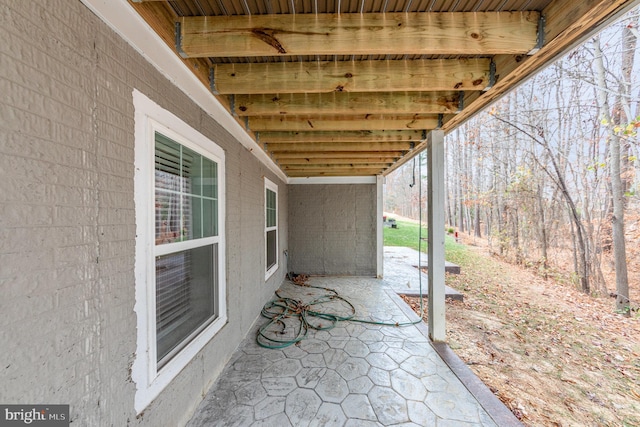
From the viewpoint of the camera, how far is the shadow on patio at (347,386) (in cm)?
194

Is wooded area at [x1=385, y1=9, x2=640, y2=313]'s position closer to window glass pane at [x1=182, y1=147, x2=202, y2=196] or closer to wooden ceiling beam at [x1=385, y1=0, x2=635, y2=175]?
wooden ceiling beam at [x1=385, y1=0, x2=635, y2=175]

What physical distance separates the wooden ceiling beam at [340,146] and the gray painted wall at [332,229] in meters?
2.58

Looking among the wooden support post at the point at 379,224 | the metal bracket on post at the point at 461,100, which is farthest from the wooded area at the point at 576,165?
the metal bracket on post at the point at 461,100

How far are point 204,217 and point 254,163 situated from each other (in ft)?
5.32

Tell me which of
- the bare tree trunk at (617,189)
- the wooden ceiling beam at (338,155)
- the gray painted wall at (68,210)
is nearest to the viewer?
the gray painted wall at (68,210)

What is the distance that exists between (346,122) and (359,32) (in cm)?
137

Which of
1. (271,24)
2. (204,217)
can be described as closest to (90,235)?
(204,217)

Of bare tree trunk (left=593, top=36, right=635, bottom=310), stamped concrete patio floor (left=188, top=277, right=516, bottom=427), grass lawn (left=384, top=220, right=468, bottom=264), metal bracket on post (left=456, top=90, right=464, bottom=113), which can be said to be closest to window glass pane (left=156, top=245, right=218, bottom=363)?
stamped concrete patio floor (left=188, top=277, right=516, bottom=427)

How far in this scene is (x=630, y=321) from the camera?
4.91 metres

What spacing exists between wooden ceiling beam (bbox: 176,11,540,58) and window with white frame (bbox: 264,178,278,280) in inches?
118

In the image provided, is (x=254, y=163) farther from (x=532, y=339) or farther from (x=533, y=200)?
(x=533, y=200)

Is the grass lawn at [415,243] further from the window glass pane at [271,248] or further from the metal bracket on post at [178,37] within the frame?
the metal bracket on post at [178,37]

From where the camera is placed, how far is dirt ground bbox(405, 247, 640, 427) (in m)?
2.36

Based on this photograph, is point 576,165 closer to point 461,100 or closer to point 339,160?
point 339,160
